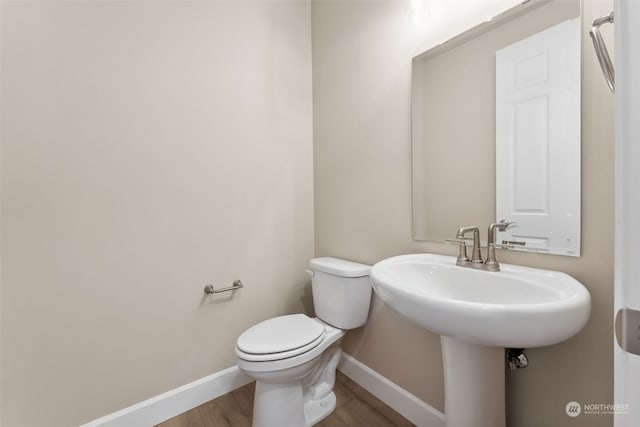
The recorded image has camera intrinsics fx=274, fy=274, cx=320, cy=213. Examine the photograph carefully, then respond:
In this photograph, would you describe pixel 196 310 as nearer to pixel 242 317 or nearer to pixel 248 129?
pixel 242 317

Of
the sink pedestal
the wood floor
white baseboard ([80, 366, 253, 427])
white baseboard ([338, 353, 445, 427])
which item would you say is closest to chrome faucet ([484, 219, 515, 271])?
the sink pedestal

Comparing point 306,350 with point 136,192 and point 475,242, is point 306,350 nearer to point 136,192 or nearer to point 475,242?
point 475,242

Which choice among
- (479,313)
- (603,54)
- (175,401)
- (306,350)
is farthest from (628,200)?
(175,401)

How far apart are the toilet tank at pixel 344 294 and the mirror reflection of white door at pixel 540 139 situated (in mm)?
692

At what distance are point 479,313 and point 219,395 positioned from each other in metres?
1.52

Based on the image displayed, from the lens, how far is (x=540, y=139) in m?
0.93

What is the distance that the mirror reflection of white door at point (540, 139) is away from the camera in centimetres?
86

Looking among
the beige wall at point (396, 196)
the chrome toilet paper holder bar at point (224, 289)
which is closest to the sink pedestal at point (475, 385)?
the beige wall at point (396, 196)

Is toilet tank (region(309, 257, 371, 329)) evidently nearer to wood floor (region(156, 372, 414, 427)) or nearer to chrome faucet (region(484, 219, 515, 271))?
wood floor (region(156, 372, 414, 427))

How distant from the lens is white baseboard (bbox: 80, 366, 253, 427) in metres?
1.27

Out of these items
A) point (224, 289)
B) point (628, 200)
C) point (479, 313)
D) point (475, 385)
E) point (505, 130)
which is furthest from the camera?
point (224, 289)

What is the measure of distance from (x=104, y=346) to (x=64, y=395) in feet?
0.71

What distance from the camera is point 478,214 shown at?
1110mm

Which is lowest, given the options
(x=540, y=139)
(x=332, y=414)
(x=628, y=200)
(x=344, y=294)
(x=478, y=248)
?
(x=332, y=414)
